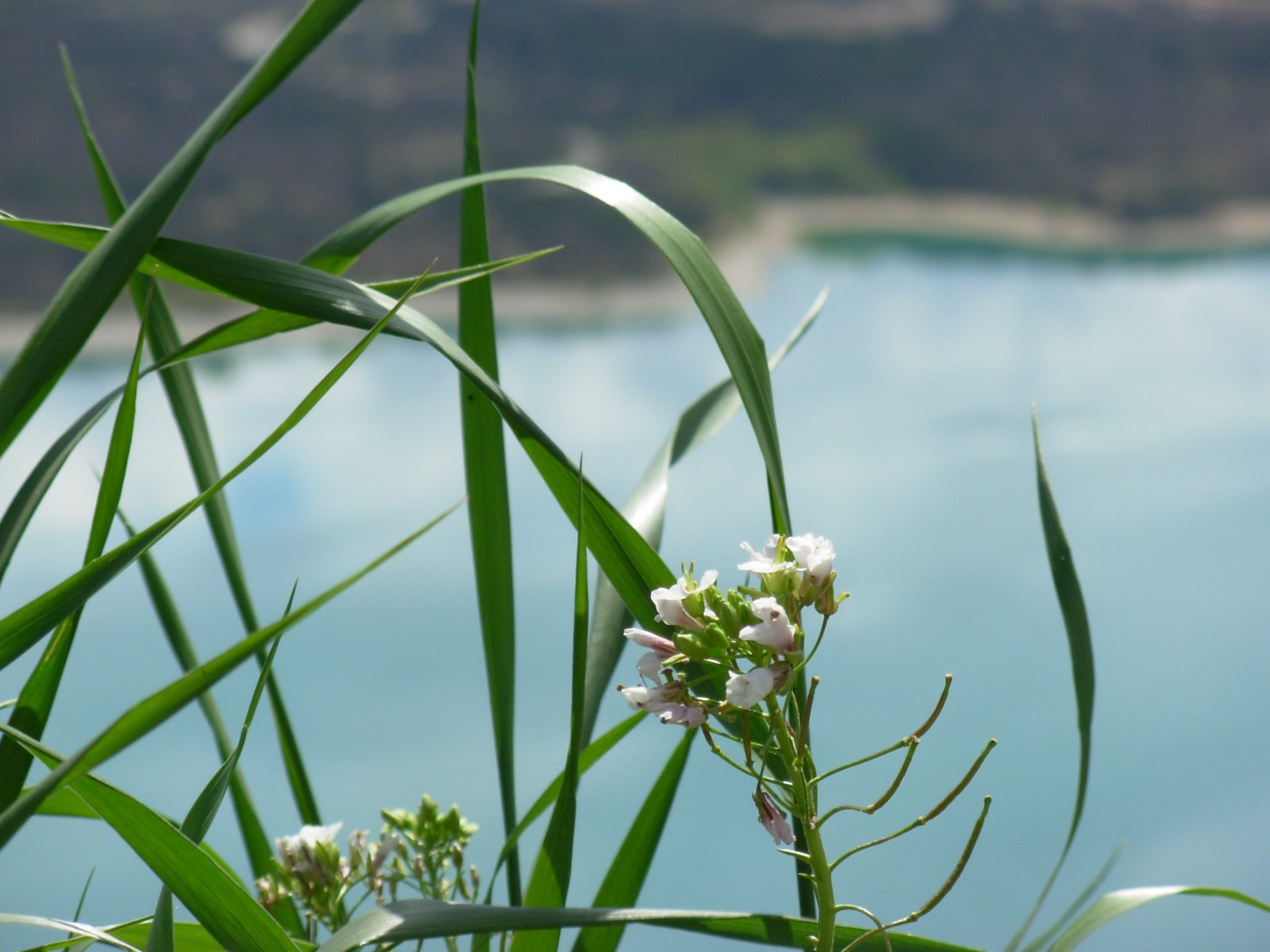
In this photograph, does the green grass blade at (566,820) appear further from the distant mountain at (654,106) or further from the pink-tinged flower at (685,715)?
the distant mountain at (654,106)

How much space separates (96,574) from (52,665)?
6 centimetres

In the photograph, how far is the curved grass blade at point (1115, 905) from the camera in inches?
9.1

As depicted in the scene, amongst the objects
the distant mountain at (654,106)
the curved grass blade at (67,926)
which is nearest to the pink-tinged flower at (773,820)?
the curved grass blade at (67,926)

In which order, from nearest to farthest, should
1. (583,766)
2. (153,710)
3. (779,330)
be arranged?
1. (153,710)
2. (583,766)
3. (779,330)

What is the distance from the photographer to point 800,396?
10.7 ft

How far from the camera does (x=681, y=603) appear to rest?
197 mm

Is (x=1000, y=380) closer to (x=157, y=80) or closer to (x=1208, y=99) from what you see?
(x=1208, y=99)

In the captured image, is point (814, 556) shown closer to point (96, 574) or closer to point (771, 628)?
point (771, 628)

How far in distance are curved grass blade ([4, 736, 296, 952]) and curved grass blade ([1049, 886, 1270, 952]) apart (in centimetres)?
15

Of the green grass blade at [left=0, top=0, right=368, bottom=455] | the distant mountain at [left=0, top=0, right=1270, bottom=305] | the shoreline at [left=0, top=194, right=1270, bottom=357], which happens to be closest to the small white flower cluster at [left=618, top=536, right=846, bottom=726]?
the green grass blade at [left=0, top=0, right=368, bottom=455]

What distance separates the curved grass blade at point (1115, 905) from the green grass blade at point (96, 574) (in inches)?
7.0

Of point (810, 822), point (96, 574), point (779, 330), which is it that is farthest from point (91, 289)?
point (779, 330)

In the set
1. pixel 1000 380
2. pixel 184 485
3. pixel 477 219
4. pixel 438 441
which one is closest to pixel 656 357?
pixel 438 441

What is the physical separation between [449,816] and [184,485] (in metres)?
2.48
